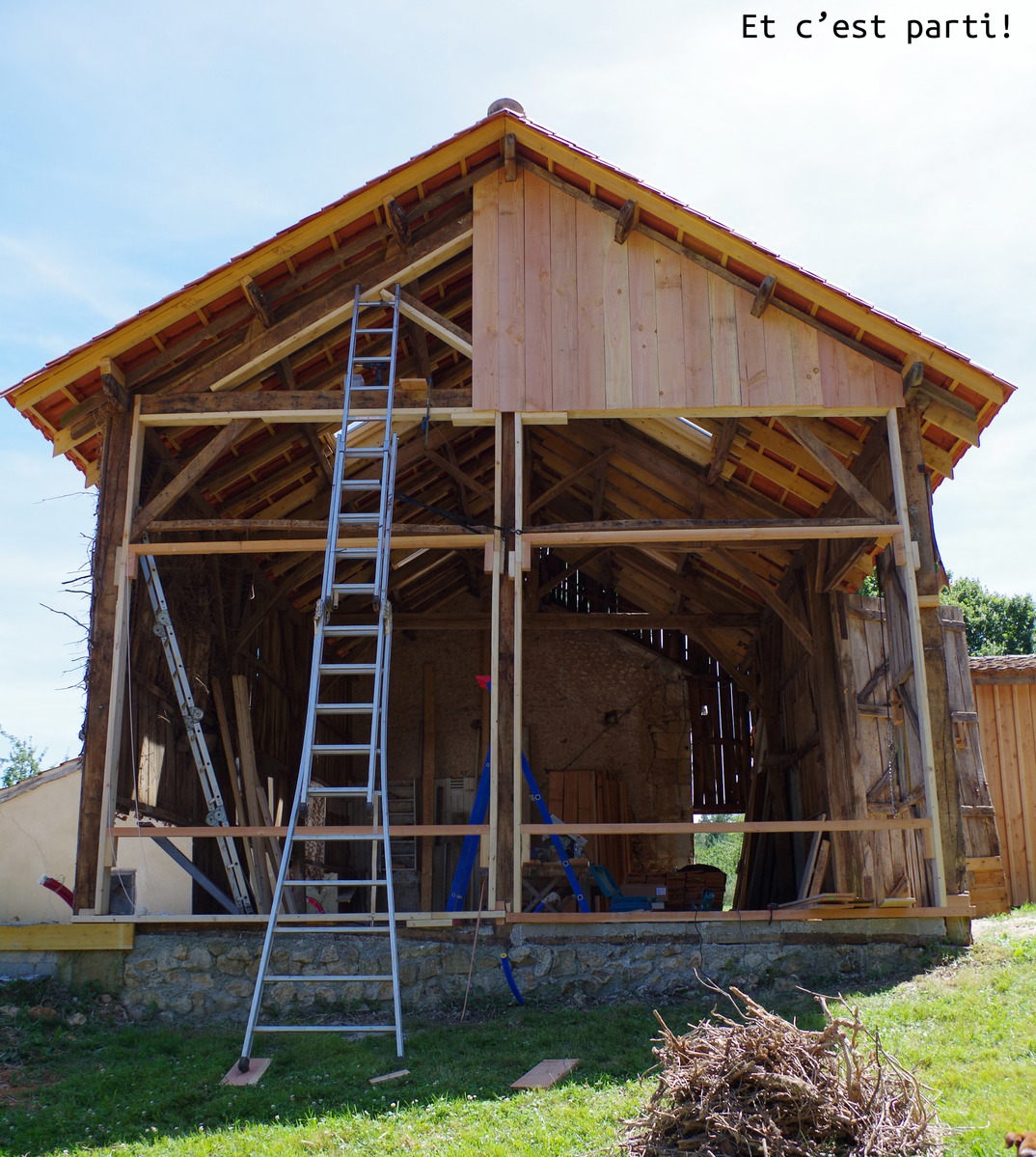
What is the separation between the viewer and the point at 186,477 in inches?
368

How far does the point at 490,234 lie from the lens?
31.9 ft

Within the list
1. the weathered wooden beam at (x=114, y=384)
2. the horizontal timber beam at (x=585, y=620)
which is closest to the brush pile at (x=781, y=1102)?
the weathered wooden beam at (x=114, y=384)

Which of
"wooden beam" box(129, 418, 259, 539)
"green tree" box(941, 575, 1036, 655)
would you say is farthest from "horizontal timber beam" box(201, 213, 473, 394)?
"green tree" box(941, 575, 1036, 655)

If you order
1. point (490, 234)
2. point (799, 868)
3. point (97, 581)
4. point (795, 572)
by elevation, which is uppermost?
point (490, 234)

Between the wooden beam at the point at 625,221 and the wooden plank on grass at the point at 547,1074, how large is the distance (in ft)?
21.3

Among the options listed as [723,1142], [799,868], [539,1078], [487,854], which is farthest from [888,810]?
[723,1142]

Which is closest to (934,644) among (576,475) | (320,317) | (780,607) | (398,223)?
(780,607)

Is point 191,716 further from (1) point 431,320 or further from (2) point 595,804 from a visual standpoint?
(2) point 595,804

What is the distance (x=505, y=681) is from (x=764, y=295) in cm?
380

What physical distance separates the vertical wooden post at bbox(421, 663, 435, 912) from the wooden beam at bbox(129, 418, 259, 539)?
7888mm

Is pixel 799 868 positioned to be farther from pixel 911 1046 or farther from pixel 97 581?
pixel 97 581

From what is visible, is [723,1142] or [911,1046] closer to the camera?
[723,1142]

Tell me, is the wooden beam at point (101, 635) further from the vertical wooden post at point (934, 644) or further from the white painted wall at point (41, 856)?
the white painted wall at point (41, 856)

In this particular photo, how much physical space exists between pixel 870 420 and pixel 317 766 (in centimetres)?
867
